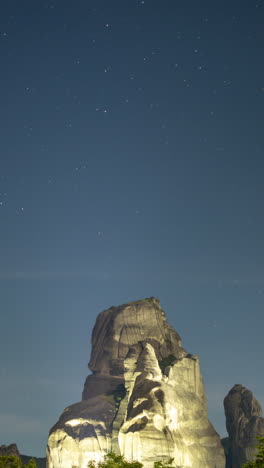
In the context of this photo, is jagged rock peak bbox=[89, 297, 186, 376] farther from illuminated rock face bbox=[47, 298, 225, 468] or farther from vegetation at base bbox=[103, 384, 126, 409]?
vegetation at base bbox=[103, 384, 126, 409]

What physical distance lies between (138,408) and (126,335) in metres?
32.9

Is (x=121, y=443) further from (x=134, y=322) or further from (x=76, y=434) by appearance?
(x=134, y=322)

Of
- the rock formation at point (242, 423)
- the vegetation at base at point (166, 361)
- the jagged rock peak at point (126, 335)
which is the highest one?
the jagged rock peak at point (126, 335)

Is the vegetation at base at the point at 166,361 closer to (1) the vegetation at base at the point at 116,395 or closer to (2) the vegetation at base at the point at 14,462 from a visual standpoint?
(1) the vegetation at base at the point at 116,395

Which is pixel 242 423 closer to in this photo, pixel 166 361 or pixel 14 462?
pixel 166 361

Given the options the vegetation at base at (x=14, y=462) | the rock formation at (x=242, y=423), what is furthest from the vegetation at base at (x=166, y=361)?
the vegetation at base at (x=14, y=462)

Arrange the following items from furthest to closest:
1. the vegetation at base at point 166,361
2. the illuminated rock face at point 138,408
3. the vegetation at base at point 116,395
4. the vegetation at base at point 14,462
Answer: the vegetation at base at point 166,361 < the vegetation at base at point 116,395 < the illuminated rock face at point 138,408 < the vegetation at base at point 14,462

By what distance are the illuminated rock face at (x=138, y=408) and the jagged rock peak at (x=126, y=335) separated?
9.1 inches

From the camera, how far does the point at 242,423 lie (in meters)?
150

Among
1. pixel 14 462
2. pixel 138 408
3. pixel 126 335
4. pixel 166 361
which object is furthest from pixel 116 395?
pixel 14 462

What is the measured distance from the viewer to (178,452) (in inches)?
4675

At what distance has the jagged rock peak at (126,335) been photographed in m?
154

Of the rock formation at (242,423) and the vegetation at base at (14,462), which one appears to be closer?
the vegetation at base at (14,462)

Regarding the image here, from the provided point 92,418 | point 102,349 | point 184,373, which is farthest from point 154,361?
point 102,349
